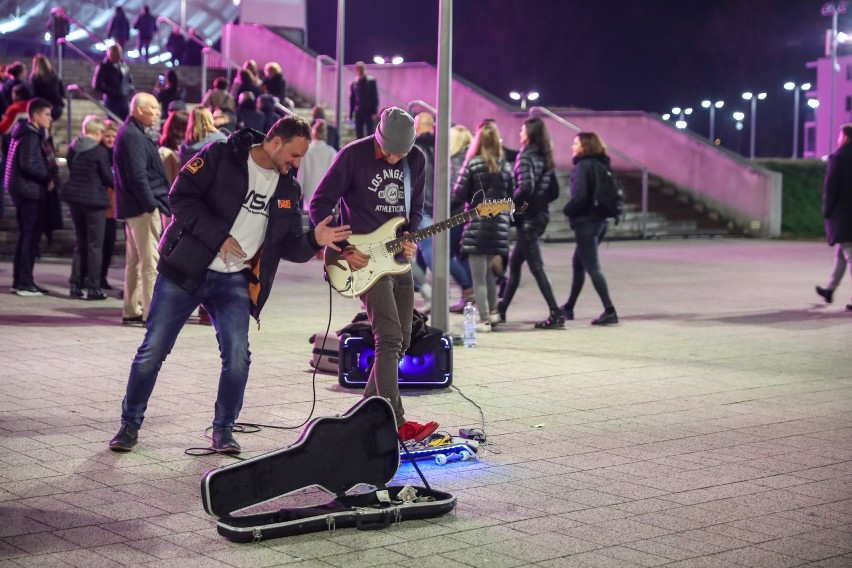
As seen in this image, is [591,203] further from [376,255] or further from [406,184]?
[376,255]

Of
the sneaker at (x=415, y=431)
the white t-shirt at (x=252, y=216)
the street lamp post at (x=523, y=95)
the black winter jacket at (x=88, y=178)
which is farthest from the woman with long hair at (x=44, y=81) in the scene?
the street lamp post at (x=523, y=95)

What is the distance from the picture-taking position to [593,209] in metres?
12.7

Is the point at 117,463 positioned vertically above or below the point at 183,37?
below

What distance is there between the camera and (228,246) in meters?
6.79

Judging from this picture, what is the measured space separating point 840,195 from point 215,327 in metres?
8.96

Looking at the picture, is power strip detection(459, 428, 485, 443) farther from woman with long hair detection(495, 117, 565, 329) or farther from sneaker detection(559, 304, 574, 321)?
sneaker detection(559, 304, 574, 321)

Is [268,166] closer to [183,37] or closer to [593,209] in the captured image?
[593,209]

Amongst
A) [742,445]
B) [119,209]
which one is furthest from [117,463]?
[119,209]

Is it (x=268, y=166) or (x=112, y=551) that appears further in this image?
(x=268, y=166)

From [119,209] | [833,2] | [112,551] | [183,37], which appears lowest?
[112,551]

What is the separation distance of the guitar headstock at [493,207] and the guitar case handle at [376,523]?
85.2 inches

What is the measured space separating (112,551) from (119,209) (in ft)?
22.5

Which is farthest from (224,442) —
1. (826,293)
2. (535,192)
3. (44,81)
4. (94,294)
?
(44,81)

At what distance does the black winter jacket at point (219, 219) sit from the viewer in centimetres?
683
